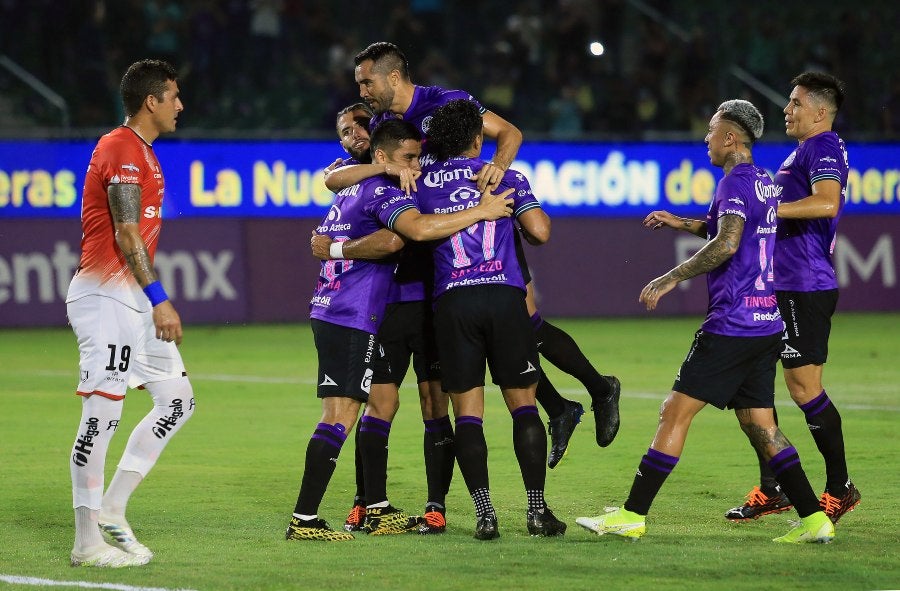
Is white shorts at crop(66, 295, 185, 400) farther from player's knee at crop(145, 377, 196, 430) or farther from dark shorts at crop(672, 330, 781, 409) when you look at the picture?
dark shorts at crop(672, 330, 781, 409)

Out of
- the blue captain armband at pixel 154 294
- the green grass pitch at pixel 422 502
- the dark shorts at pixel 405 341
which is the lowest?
the green grass pitch at pixel 422 502

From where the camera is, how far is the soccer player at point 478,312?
709cm

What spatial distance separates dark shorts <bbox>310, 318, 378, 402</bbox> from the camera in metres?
7.10

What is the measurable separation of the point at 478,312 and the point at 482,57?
711 inches

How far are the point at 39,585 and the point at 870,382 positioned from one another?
1013 cm

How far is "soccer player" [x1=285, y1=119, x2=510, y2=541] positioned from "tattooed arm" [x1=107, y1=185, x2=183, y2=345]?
105cm

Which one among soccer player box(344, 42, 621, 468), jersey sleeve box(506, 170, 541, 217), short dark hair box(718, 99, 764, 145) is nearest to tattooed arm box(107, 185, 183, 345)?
soccer player box(344, 42, 621, 468)

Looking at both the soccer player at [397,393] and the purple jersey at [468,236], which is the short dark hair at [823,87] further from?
the soccer player at [397,393]

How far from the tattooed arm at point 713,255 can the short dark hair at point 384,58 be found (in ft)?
6.54

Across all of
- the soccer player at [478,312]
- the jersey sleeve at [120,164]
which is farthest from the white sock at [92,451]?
the soccer player at [478,312]

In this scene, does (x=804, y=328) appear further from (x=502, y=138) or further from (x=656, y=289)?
(x=502, y=138)

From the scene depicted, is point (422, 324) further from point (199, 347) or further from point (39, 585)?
point (199, 347)

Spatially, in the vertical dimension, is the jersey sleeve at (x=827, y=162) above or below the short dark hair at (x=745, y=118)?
below

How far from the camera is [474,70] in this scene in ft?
80.1
